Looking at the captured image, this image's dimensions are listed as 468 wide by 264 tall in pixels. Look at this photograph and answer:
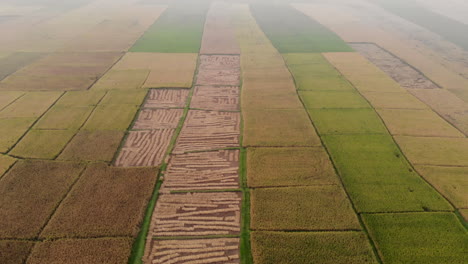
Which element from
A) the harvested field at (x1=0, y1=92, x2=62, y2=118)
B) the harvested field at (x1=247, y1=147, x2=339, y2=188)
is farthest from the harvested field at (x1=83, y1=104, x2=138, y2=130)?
the harvested field at (x1=247, y1=147, x2=339, y2=188)

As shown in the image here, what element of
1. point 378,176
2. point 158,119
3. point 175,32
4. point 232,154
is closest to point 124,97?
point 158,119

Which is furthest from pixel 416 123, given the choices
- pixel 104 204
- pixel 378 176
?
pixel 104 204

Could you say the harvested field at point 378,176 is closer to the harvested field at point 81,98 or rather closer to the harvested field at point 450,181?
the harvested field at point 450,181

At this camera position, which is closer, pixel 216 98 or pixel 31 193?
pixel 31 193

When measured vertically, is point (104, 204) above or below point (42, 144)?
below

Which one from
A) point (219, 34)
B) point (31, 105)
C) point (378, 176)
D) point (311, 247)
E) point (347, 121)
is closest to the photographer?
point (311, 247)

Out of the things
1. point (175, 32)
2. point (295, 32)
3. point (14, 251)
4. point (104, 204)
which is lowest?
point (14, 251)

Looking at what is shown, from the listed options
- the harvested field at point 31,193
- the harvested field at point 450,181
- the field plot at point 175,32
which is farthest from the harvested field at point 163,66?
the harvested field at point 450,181

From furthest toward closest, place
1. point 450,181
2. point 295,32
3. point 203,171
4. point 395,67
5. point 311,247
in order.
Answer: point 295,32 → point 395,67 → point 203,171 → point 450,181 → point 311,247

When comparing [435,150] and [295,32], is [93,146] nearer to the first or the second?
[435,150]
